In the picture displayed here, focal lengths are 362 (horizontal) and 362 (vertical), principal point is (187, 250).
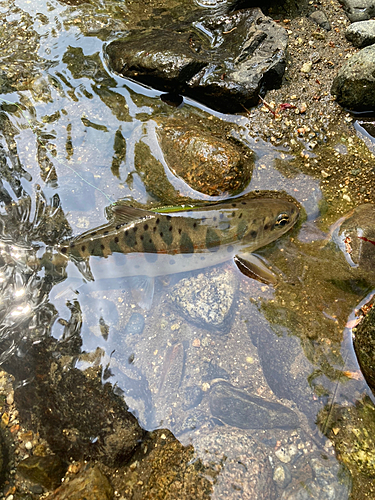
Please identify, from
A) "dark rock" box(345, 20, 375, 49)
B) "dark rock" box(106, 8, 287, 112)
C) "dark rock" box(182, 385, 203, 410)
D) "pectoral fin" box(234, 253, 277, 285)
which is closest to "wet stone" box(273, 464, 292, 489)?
"dark rock" box(182, 385, 203, 410)

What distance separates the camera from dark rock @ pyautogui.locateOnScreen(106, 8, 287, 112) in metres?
5.68

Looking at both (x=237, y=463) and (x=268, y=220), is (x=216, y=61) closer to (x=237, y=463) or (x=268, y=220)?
(x=268, y=220)

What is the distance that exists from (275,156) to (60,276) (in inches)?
141

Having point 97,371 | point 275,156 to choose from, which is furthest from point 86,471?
point 275,156

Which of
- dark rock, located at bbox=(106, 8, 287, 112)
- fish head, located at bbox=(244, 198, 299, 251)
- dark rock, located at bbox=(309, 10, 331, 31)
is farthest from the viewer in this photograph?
dark rock, located at bbox=(309, 10, 331, 31)

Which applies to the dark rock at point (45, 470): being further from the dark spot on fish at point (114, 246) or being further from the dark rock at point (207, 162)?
the dark rock at point (207, 162)

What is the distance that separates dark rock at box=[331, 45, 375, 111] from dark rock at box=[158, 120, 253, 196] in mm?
1808

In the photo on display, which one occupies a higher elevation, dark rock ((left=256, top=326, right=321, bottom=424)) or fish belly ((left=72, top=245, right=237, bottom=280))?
fish belly ((left=72, top=245, right=237, bottom=280))

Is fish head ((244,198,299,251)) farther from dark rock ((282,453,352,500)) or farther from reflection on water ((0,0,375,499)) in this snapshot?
dark rock ((282,453,352,500))

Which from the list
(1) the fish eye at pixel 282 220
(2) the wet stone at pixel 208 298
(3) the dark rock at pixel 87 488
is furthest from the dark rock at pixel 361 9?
(3) the dark rock at pixel 87 488

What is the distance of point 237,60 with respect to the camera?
5867 millimetres

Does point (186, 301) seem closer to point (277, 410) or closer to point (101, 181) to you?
point (277, 410)

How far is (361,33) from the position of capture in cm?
602

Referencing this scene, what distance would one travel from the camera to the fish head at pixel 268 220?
490cm
